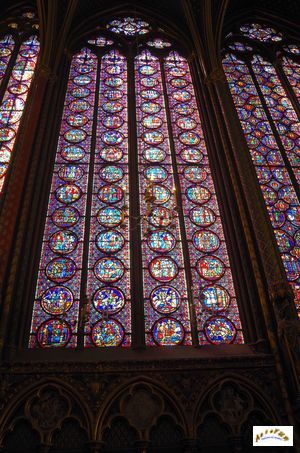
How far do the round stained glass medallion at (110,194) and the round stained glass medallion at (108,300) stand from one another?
2227 millimetres

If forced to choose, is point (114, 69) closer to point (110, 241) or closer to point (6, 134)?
point (6, 134)

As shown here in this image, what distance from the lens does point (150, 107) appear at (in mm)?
12789

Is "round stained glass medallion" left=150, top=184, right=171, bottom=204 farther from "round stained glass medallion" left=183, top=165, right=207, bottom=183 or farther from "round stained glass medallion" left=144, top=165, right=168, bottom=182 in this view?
"round stained glass medallion" left=183, top=165, right=207, bottom=183

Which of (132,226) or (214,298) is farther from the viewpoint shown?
(132,226)

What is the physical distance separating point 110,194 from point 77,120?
2742 mm

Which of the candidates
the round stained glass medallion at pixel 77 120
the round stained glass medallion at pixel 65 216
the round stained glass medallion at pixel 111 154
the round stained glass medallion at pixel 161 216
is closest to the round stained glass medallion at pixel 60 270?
the round stained glass medallion at pixel 65 216

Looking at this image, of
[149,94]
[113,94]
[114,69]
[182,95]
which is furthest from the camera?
[114,69]

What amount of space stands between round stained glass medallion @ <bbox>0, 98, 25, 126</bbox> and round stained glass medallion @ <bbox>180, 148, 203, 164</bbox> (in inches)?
172

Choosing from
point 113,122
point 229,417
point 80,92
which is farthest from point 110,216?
point 229,417

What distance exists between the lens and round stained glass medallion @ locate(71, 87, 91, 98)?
1300cm

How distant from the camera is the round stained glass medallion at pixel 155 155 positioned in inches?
452

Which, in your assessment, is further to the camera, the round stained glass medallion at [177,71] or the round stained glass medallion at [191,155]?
the round stained glass medallion at [177,71]

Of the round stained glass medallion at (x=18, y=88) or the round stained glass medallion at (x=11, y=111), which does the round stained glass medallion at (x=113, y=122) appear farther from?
the round stained glass medallion at (x=18, y=88)

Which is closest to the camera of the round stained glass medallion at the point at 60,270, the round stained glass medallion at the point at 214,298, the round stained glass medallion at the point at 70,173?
the round stained glass medallion at the point at 214,298
